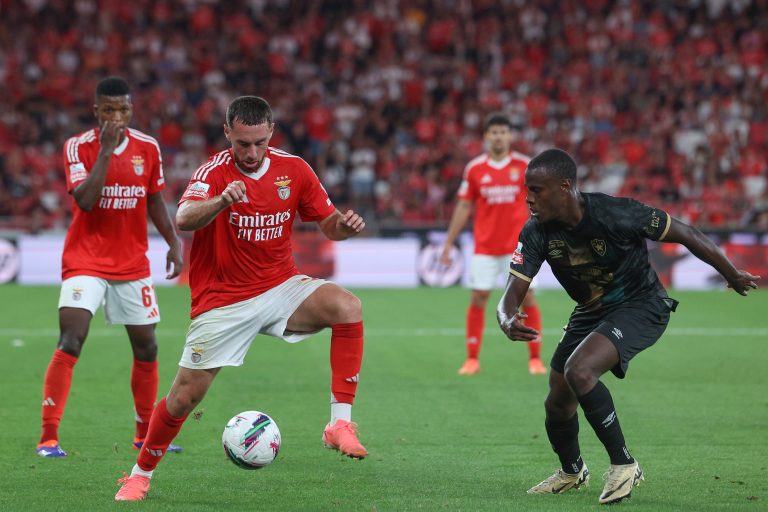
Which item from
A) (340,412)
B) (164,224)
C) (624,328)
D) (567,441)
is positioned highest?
(164,224)

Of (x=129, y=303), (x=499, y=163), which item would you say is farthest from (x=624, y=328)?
(x=499, y=163)

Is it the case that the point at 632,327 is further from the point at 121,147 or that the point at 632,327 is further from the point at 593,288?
the point at 121,147

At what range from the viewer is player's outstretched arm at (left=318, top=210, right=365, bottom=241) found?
19.3 feet

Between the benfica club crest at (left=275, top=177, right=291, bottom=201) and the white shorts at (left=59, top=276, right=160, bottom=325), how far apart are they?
5.62 ft

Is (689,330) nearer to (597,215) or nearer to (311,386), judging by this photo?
(311,386)

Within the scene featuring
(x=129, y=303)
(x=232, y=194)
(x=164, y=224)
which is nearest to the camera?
(x=232, y=194)

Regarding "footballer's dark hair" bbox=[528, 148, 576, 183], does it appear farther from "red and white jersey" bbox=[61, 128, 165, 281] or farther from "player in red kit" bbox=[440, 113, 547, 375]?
"player in red kit" bbox=[440, 113, 547, 375]

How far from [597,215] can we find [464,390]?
14.0 feet

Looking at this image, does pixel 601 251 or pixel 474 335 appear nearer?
pixel 601 251

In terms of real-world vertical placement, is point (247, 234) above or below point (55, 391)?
above

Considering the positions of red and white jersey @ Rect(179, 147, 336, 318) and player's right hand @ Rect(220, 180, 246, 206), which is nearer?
player's right hand @ Rect(220, 180, 246, 206)

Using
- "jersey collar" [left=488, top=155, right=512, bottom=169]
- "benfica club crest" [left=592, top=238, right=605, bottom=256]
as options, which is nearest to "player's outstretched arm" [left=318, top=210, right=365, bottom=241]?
"benfica club crest" [left=592, top=238, right=605, bottom=256]

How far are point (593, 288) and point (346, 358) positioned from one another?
1.47 metres

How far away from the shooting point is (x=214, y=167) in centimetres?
582
